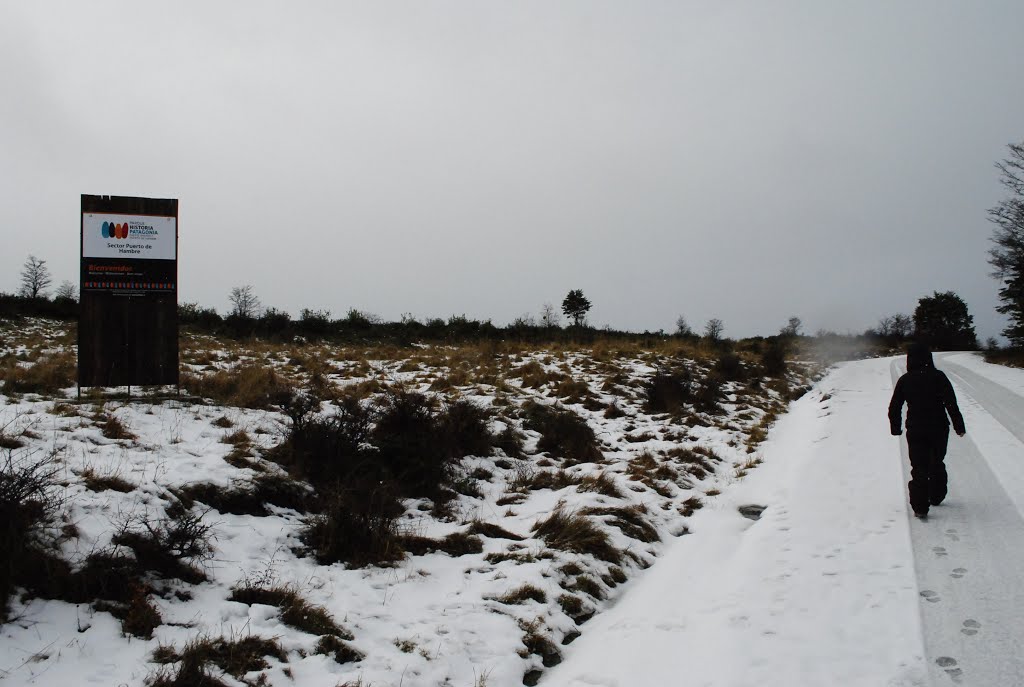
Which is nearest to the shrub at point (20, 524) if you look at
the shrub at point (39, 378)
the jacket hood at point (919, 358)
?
the shrub at point (39, 378)

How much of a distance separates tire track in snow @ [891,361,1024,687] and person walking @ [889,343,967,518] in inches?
9.5

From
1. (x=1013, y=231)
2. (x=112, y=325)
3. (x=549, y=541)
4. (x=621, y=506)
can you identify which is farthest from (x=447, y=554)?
(x=1013, y=231)

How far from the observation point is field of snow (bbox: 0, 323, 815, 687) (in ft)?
12.5

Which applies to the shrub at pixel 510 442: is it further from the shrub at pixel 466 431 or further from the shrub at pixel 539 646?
the shrub at pixel 539 646

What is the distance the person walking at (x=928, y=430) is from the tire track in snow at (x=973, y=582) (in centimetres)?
24

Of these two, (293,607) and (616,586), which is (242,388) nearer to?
(293,607)

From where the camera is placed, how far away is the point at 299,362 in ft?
47.4

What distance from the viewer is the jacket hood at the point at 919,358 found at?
21.9 feet

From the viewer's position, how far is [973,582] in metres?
4.52

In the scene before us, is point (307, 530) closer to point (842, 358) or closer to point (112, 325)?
point (112, 325)

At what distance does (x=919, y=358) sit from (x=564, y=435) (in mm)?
5116

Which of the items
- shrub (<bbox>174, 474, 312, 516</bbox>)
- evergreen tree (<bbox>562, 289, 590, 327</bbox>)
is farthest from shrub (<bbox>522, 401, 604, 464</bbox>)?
evergreen tree (<bbox>562, 289, 590, 327</bbox>)

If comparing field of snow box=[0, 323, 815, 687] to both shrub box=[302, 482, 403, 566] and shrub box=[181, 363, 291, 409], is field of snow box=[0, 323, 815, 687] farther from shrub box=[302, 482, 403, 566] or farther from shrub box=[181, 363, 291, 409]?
shrub box=[181, 363, 291, 409]

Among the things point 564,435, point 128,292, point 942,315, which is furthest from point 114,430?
point 942,315
